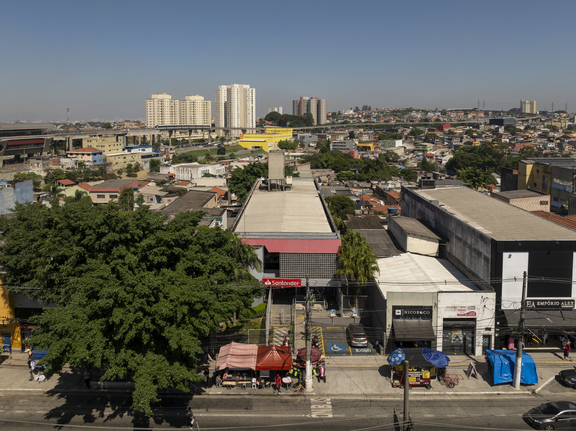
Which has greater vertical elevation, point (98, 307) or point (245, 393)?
point (98, 307)

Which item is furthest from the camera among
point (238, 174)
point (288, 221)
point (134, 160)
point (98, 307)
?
point (134, 160)

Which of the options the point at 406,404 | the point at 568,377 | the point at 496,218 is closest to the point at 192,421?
the point at 406,404

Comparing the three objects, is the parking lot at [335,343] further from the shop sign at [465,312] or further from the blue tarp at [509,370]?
the blue tarp at [509,370]

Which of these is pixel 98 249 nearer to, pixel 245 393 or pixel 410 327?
pixel 245 393

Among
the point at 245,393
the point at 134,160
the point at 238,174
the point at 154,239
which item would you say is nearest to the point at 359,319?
the point at 245,393

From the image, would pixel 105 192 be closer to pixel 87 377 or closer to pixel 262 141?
pixel 87 377

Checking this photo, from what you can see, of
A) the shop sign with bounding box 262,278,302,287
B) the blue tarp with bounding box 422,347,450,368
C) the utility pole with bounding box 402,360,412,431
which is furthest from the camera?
the shop sign with bounding box 262,278,302,287

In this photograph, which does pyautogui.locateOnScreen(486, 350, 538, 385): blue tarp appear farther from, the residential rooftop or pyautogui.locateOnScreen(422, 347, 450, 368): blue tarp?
the residential rooftop

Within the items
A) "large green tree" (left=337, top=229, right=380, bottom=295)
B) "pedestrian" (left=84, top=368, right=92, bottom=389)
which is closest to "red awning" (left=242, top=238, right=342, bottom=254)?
"large green tree" (left=337, top=229, right=380, bottom=295)
